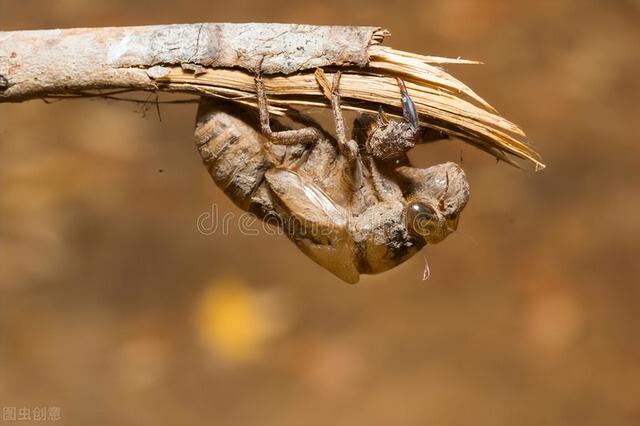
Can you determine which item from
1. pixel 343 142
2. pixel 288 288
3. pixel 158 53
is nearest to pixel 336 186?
pixel 343 142

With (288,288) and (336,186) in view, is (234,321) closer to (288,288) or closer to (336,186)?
(288,288)

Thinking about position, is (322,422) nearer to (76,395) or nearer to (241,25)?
(76,395)

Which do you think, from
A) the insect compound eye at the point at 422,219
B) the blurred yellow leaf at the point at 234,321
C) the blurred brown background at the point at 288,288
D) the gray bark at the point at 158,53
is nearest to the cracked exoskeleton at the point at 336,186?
the insect compound eye at the point at 422,219

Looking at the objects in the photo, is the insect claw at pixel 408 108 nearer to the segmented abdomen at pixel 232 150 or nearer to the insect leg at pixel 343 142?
the insect leg at pixel 343 142

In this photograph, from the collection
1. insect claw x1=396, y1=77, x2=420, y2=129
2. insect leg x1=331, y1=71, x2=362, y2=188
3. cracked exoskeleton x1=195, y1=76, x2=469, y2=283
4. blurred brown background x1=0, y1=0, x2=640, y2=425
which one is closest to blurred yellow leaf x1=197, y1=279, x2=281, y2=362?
blurred brown background x1=0, y1=0, x2=640, y2=425

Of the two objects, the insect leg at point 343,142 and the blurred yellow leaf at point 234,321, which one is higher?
the insect leg at point 343,142

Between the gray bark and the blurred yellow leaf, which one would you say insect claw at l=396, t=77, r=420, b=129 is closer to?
the gray bark

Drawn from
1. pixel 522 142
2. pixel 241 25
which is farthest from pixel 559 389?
pixel 241 25
